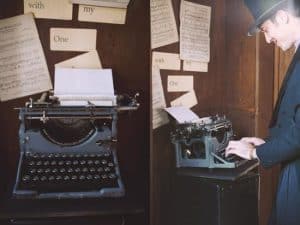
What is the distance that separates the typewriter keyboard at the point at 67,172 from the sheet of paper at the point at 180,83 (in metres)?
0.89

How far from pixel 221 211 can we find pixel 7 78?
156 centimetres

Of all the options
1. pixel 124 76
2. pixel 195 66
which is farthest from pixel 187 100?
pixel 124 76

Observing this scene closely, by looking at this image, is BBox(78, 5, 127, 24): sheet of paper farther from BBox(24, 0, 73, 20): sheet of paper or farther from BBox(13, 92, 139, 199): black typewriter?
BBox(13, 92, 139, 199): black typewriter

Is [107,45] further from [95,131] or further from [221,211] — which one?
[221,211]

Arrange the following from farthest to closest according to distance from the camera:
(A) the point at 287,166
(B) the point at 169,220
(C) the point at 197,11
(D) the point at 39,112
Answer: (C) the point at 197,11
(B) the point at 169,220
(D) the point at 39,112
(A) the point at 287,166

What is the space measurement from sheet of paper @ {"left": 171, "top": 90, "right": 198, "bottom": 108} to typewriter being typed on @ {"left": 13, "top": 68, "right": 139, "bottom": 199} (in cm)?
62

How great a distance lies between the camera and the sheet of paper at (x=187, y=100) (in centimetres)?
309

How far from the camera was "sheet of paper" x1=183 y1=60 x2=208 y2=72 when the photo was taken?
10.2ft

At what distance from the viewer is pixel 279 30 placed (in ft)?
6.75

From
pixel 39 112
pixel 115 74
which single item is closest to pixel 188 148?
pixel 115 74

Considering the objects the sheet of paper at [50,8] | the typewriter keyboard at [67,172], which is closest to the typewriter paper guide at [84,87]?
the typewriter keyboard at [67,172]

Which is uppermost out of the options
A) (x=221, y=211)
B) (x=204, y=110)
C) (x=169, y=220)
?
(x=204, y=110)

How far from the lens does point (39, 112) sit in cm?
227

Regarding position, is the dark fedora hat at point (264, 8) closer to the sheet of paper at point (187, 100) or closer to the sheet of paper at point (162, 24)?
the sheet of paper at point (162, 24)
